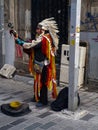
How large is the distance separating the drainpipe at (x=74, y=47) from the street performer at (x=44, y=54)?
618 millimetres

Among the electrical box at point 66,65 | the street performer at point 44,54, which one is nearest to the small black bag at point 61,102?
the street performer at point 44,54

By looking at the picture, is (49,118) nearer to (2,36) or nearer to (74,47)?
(74,47)

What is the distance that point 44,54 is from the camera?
20.9 ft

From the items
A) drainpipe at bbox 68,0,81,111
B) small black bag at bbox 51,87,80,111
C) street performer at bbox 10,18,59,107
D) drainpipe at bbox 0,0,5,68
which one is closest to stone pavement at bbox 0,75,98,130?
small black bag at bbox 51,87,80,111

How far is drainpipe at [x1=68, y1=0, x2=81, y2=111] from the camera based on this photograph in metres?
5.70

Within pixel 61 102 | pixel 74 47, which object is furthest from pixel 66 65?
pixel 74 47

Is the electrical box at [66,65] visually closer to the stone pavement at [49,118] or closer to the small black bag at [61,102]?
the stone pavement at [49,118]

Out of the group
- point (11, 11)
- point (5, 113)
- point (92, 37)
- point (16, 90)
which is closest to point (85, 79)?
point (92, 37)

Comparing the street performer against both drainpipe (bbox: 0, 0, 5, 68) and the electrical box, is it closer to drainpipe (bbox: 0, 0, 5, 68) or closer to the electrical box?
the electrical box

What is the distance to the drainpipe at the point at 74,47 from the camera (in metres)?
5.70

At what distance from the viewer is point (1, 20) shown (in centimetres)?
964

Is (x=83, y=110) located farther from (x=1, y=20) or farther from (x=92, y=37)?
(x=1, y=20)

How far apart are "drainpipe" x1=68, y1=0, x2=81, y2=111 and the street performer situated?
62 centimetres

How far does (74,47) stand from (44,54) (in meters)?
0.79
